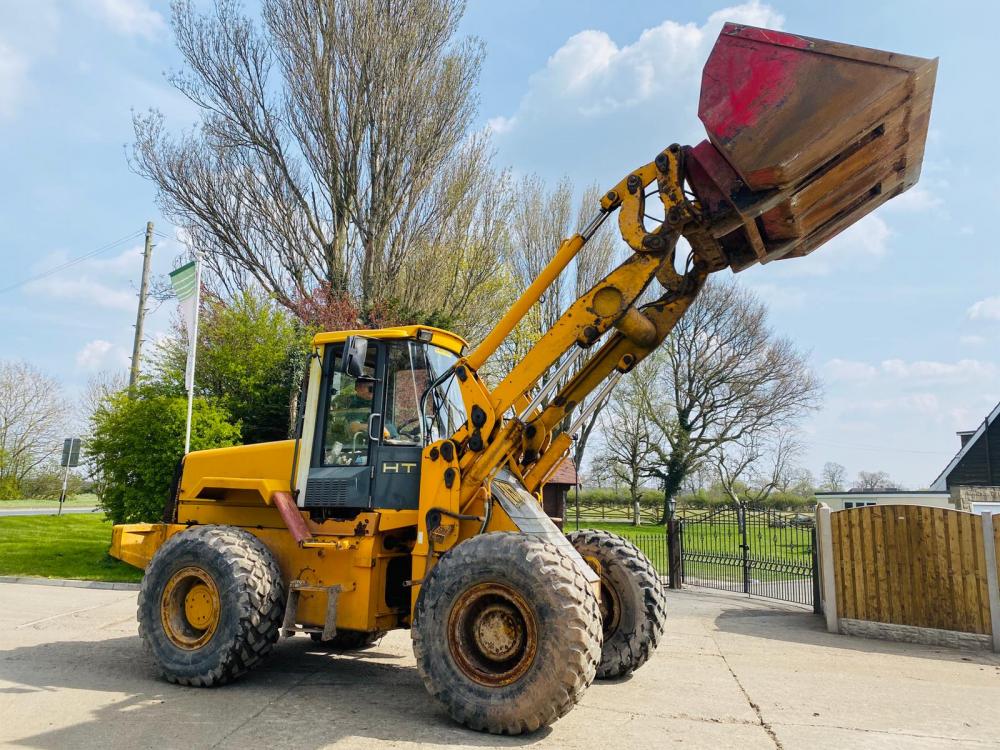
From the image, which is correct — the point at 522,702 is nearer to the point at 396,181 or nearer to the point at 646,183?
the point at 646,183

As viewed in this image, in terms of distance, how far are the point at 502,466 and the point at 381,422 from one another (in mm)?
1114

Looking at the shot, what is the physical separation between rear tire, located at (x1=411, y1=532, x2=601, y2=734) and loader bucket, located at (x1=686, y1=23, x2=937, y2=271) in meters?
2.74

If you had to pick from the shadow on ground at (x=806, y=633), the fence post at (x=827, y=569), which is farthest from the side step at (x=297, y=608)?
the fence post at (x=827, y=569)

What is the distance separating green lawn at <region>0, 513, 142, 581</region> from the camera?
43.0 feet

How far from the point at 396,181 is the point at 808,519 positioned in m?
13.1

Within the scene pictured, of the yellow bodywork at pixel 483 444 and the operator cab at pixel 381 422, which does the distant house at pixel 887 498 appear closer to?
the yellow bodywork at pixel 483 444

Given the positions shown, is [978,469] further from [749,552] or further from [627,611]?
[627,611]

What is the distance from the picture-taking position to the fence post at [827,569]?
10.2m

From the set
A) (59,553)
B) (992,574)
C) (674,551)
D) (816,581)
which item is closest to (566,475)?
(674,551)

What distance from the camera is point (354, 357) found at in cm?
576

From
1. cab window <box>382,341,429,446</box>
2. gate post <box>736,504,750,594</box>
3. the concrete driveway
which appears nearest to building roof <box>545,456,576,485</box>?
gate post <box>736,504,750,594</box>

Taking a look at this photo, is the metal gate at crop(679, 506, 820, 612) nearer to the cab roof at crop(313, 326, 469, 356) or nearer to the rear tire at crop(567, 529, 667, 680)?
the rear tire at crop(567, 529, 667, 680)

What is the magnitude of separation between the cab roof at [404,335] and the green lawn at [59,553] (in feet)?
29.5

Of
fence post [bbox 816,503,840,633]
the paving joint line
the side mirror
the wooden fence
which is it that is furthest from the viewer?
fence post [bbox 816,503,840,633]
